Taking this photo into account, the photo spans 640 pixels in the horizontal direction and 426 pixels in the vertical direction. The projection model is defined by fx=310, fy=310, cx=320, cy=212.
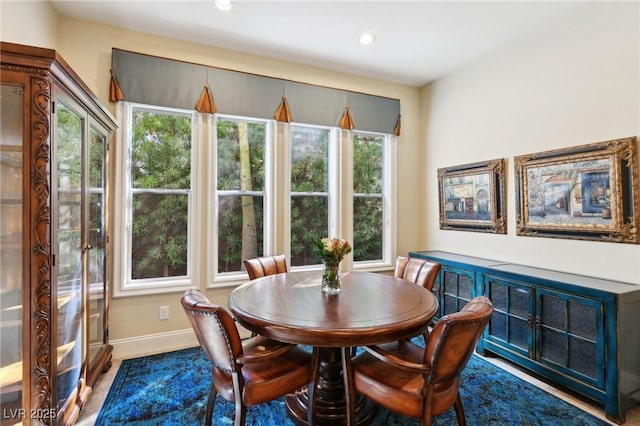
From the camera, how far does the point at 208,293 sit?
3242 mm

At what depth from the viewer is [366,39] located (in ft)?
10.2

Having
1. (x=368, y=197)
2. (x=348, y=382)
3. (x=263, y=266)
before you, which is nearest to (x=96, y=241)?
(x=263, y=266)

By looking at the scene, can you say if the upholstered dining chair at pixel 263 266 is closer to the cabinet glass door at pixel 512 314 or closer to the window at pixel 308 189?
the window at pixel 308 189

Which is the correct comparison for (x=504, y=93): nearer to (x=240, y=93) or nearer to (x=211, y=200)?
(x=240, y=93)

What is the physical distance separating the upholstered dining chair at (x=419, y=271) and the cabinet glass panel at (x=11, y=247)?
102 inches

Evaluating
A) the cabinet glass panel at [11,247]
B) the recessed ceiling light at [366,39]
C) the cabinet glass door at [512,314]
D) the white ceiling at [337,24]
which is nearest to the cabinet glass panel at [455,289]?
the cabinet glass door at [512,314]

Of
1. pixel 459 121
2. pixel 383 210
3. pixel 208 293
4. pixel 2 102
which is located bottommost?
pixel 208 293

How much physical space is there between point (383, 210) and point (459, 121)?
144cm

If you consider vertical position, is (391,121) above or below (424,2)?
below

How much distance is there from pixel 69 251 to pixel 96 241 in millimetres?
561

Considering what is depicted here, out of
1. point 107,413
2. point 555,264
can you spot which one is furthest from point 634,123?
point 107,413

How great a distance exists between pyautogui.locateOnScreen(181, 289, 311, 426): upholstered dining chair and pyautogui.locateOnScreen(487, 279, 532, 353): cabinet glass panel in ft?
6.41

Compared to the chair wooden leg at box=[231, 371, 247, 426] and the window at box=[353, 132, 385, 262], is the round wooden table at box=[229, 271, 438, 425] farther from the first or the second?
the window at box=[353, 132, 385, 262]

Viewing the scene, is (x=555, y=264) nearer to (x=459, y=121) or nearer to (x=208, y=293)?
(x=459, y=121)
